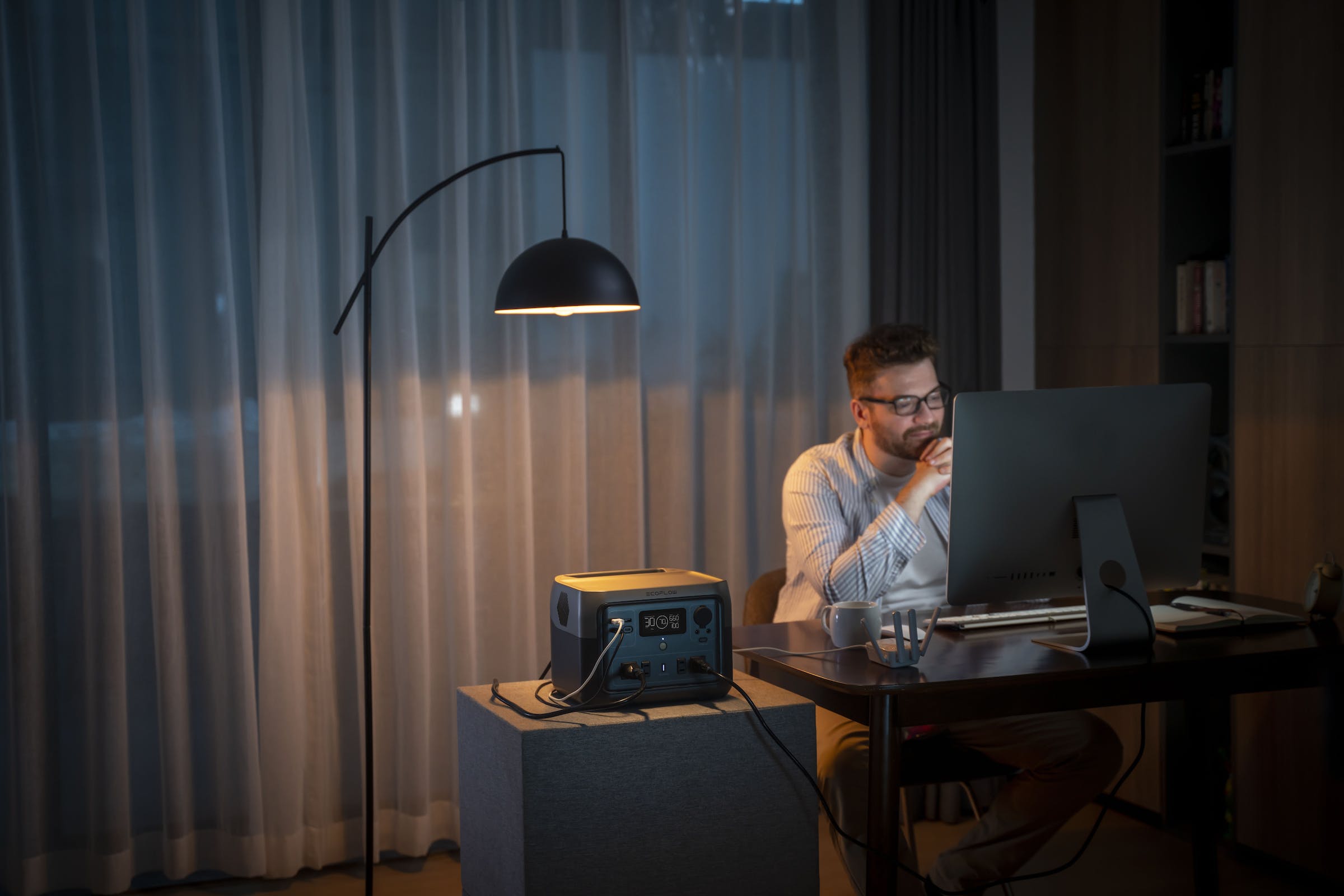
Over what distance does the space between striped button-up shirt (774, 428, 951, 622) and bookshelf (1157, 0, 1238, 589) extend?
998mm

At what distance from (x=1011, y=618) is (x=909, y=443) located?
0.53m

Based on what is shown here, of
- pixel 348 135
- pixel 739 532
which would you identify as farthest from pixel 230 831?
pixel 348 135

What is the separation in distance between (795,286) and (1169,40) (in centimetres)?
124

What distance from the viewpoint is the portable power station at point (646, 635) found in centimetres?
192

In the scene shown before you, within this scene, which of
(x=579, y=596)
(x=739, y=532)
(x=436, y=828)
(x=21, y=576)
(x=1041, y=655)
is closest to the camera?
(x=579, y=596)

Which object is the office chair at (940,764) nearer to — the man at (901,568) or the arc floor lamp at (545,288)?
the man at (901,568)

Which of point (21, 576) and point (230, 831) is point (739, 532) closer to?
point (230, 831)

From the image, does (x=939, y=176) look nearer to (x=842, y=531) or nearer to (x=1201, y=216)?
(x=1201, y=216)

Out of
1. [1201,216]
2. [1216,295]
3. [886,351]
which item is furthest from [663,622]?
[1201,216]

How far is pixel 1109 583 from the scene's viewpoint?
6.91 feet

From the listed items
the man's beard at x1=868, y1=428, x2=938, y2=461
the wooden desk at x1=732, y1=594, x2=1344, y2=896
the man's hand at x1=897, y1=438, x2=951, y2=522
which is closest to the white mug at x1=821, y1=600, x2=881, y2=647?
the wooden desk at x1=732, y1=594, x2=1344, y2=896

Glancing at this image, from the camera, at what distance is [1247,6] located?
3.00 meters

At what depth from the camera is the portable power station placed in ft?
6.28

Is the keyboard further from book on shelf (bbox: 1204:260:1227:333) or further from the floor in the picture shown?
book on shelf (bbox: 1204:260:1227:333)
